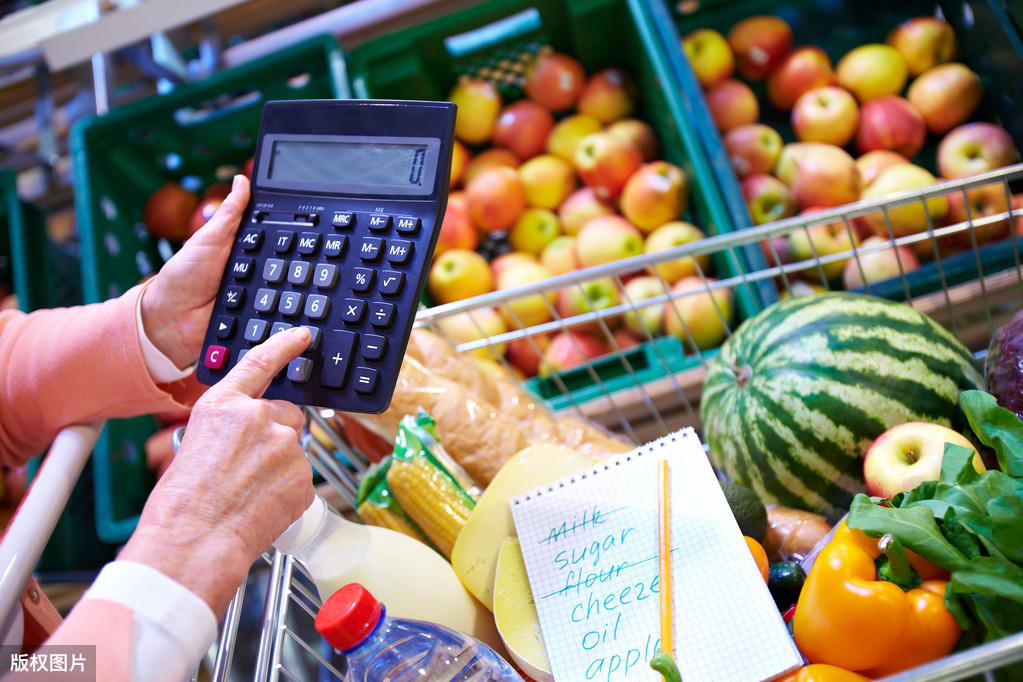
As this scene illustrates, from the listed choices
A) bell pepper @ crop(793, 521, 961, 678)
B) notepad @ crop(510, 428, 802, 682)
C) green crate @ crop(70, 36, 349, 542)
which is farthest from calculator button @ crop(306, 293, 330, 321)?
green crate @ crop(70, 36, 349, 542)

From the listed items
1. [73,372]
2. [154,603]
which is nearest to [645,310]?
[73,372]

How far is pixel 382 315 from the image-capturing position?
652 mm

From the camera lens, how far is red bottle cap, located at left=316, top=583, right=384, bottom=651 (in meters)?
0.50

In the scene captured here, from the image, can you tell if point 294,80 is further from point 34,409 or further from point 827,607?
point 827,607

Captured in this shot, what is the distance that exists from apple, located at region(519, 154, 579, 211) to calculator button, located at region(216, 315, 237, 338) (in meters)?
0.94

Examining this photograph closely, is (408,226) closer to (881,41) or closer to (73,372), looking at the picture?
(73,372)

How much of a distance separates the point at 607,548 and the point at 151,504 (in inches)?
14.9

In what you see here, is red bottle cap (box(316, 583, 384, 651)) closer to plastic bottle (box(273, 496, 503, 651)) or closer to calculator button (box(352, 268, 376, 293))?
plastic bottle (box(273, 496, 503, 651))

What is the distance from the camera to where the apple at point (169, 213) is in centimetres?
159

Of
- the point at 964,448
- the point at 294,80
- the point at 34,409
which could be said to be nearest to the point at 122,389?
the point at 34,409

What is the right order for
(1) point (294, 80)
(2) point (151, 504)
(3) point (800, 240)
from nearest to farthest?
(2) point (151, 504), (3) point (800, 240), (1) point (294, 80)

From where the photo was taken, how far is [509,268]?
1.44m

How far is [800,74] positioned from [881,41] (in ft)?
0.73

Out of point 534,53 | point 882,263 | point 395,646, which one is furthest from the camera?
point 534,53
